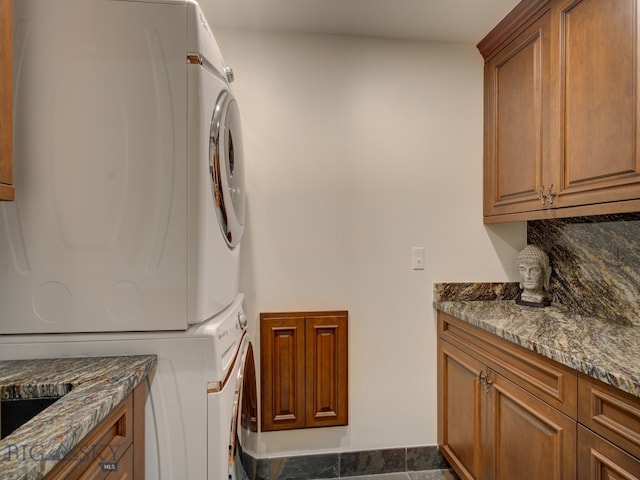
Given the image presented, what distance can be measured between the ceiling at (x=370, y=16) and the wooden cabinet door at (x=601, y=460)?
5.82 feet

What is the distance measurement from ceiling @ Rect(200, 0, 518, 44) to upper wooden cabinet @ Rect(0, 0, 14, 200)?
929 millimetres

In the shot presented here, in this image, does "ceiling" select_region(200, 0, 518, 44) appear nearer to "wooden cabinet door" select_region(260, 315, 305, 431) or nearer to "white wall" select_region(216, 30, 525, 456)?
"white wall" select_region(216, 30, 525, 456)

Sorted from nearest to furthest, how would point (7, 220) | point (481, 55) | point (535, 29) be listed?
point (7, 220) → point (535, 29) → point (481, 55)

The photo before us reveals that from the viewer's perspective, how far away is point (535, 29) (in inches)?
59.4

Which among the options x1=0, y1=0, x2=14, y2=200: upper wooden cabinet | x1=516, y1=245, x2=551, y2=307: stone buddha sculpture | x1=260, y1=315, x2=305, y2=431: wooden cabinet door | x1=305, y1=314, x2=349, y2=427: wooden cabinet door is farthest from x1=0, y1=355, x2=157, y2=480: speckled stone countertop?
x1=516, y1=245, x2=551, y2=307: stone buddha sculpture

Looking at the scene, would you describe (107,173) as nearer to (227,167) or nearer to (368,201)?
(227,167)

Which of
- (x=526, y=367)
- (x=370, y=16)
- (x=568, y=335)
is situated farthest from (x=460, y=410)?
(x=370, y=16)

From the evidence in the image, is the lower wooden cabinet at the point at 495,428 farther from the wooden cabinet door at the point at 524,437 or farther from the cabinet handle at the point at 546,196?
the cabinet handle at the point at 546,196

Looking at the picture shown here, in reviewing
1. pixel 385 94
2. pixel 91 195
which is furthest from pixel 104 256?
pixel 385 94

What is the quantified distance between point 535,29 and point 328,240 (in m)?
1.35

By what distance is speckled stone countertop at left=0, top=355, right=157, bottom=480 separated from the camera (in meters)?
0.54

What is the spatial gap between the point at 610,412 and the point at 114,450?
126cm

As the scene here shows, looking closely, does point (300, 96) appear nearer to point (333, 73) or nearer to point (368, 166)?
point (333, 73)

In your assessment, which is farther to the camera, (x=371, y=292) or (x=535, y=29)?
(x=371, y=292)
